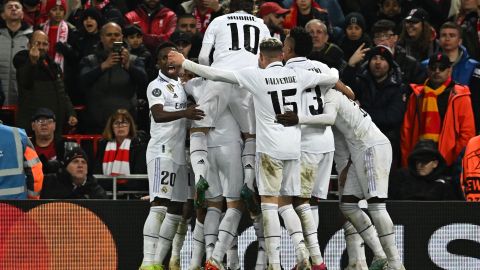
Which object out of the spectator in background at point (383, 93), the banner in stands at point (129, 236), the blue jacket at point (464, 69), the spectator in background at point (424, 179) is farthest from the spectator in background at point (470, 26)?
the banner in stands at point (129, 236)

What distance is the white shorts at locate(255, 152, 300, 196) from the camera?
1662 centimetres

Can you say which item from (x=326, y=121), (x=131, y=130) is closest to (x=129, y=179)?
(x=131, y=130)

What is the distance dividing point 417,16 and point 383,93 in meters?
2.08

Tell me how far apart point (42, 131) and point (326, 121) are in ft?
14.8

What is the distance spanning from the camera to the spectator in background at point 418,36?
2200cm

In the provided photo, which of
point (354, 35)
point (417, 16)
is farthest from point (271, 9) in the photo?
point (417, 16)

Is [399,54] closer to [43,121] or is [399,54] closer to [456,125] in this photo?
[456,125]

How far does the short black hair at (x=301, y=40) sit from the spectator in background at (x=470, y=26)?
5763 millimetres

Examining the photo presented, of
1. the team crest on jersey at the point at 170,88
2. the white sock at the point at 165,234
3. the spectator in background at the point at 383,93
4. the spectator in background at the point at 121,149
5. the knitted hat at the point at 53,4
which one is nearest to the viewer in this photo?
the white sock at the point at 165,234

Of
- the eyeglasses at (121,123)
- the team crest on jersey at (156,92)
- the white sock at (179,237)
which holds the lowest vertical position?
the white sock at (179,237)

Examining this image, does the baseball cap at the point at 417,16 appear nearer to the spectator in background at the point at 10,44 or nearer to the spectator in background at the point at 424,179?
the spectator in background at the point at 424,179

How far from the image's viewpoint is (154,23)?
2233cm

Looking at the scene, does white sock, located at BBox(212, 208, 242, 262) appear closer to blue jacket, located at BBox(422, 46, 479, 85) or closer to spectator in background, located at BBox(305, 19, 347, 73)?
spectator in background, located at BBox(305, 19, 347, 73)

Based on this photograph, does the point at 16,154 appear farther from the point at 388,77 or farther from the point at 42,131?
the point at 388,77
